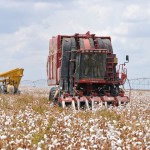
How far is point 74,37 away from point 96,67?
2.09 meters

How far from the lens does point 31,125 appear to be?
11.6 metres

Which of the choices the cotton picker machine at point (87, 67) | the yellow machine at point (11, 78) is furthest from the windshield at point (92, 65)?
the yellow machine at point (11, 78)

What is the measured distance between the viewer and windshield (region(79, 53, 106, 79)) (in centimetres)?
2427

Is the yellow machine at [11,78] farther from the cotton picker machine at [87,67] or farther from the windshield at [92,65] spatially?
the windshield at [92,65]

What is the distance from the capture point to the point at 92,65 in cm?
2459

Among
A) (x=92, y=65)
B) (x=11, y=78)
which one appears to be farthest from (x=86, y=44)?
(x=11, y=78)

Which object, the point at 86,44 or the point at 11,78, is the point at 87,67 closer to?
the point at 86,44

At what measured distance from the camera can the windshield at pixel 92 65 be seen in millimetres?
24266

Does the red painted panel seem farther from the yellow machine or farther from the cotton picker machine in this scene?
the yellow machine

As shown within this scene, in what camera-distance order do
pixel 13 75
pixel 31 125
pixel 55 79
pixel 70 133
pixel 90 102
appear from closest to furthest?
pixel 70 133, pixel 31 125, pixel 90 102, pixel 55 79, pixel 13 75

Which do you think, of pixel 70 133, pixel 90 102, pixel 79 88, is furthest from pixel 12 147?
pixel 79 88

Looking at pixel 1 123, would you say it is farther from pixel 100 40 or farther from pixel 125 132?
pixel 100 40

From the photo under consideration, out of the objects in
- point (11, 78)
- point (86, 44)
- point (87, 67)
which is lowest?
point (11, 78)

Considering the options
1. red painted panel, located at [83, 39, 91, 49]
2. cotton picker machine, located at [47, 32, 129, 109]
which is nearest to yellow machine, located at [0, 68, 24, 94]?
cotton picker machine, located at [47, 32, 129, 109]
